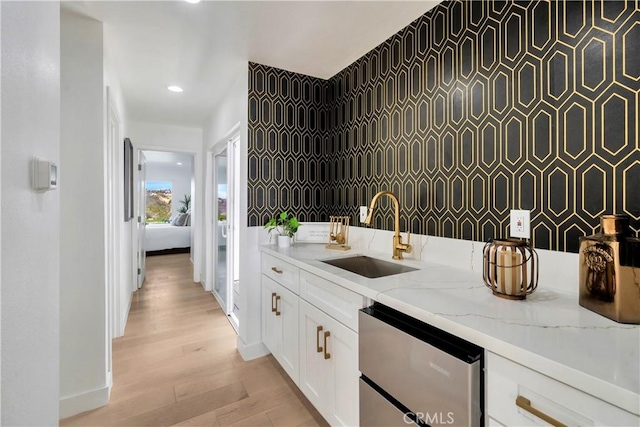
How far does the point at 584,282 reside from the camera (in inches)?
36.1

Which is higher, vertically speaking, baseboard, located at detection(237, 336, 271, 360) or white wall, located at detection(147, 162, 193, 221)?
white wall, located at detection(147, 162, 193, 221)

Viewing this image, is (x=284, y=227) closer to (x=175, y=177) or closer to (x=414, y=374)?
(x=414, y=374)

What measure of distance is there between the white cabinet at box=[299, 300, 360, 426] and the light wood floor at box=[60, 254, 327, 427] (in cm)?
28

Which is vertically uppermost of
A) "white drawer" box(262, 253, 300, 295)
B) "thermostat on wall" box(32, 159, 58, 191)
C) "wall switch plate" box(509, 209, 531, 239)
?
"thermostat on wall" box(32, 159, 58, 191)

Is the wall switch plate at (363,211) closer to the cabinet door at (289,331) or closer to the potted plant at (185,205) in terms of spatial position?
the cabinet door at (289,331)

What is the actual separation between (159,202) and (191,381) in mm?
7999

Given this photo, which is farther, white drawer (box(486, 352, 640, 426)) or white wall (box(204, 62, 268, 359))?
white wall (box(204, 62, 268, 359))

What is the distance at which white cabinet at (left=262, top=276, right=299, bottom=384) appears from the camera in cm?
177

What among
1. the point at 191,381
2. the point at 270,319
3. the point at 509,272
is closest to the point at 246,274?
the point at 270,319

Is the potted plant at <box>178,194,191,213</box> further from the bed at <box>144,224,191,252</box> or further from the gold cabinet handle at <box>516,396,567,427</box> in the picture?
the gold cabinet handle at <box>516,396,567,427</box>

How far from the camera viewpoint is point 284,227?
2.27 meters

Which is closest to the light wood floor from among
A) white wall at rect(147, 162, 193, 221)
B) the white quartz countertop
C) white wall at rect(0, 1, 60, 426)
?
white wall at rect(0, 1, 60, 426)

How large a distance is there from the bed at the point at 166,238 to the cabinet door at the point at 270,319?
211 inches

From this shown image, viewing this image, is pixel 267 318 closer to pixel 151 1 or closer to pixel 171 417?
pixel 171 417
